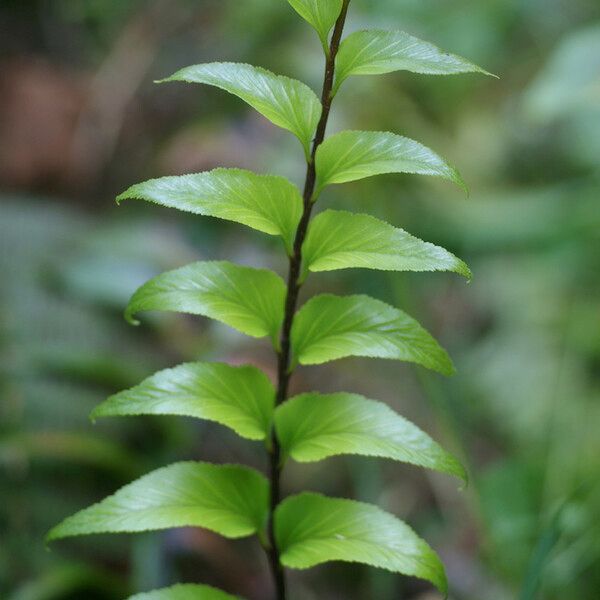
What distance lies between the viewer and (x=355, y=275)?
4.61 ft

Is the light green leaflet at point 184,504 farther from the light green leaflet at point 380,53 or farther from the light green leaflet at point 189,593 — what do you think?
the light green leaflet at point 380,53

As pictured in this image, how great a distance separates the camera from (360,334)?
0.49 m

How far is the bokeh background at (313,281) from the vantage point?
0.96 meters

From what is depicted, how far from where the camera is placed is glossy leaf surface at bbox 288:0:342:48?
1.39 ft

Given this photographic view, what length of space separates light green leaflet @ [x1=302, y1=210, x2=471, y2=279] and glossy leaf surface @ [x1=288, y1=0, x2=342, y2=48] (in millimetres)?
106

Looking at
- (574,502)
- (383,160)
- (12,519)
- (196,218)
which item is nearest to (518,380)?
(574,502)

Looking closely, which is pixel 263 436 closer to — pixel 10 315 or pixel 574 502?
pixel 574 502

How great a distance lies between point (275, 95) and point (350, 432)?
215mm

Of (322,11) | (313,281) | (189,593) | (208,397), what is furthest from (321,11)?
(313,281)

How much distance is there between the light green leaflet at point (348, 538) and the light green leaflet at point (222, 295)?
13 centimetres

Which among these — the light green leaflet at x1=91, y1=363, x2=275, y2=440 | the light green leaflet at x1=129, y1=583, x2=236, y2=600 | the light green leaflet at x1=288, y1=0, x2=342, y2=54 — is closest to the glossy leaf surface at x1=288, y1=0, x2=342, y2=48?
the light green leaflet at x1=288, y1=0, x2=342, y2=54

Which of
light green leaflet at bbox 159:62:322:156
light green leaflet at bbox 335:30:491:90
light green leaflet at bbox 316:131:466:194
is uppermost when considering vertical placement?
light green leaflet at bbox 335:30:491:90

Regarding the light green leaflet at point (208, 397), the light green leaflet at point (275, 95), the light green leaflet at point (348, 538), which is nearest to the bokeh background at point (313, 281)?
the light green leaflet at point (348, 538)

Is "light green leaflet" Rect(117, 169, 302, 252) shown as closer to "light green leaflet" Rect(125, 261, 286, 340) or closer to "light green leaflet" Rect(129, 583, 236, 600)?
"light green leaflet" Rect(125, 261, 286, 340)
